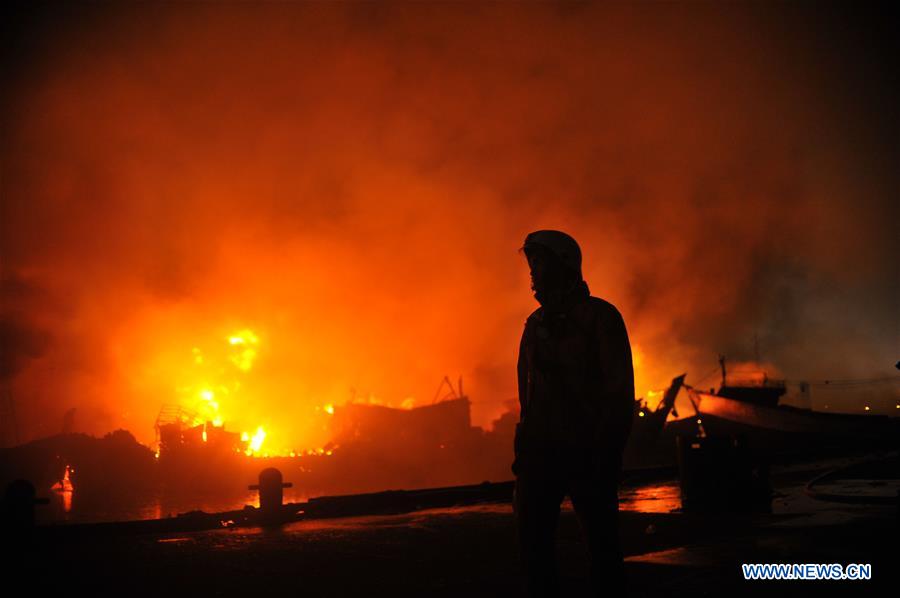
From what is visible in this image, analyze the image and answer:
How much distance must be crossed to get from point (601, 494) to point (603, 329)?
83 centimetres

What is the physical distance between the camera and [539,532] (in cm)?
320

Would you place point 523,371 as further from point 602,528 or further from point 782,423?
point 782,423

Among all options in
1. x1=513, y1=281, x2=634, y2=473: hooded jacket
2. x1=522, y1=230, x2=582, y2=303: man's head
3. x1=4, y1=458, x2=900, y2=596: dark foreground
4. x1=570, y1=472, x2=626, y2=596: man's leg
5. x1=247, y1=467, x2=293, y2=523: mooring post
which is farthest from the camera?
x1=247, y1=467, x2=293, y2=523: mooring post

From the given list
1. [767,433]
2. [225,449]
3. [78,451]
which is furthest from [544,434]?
[78,451]

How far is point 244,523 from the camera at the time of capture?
10305 mm

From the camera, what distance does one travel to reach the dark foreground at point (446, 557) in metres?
4.75

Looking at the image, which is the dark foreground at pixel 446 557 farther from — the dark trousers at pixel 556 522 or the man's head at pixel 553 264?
the man's head at pixel 553 264

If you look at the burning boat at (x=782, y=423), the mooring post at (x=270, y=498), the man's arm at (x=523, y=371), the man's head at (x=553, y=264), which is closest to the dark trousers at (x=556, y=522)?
the man's arm at (x=523, y=371)

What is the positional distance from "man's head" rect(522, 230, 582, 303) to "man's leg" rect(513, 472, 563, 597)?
39.9 inches

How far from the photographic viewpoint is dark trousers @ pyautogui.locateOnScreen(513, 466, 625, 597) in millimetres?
3051

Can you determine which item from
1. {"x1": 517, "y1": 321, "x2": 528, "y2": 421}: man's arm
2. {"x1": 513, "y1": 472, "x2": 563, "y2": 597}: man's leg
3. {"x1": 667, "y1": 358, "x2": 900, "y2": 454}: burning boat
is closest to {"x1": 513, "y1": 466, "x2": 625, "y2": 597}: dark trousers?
{"x1": 513, "y1": 472, "x2": 563, "y2": 597}: man's leg

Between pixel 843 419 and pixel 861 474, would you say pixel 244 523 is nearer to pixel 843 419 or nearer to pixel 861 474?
pixel 861 474

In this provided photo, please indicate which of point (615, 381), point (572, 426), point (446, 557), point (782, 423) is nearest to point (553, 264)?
point (615, 381)

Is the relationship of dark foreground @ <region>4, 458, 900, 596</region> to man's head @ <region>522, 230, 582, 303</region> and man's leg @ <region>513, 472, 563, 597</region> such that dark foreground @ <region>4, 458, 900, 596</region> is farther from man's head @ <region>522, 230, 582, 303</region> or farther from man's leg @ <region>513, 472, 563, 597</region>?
man's head @ <region>522, 230, 582, 303</region>
